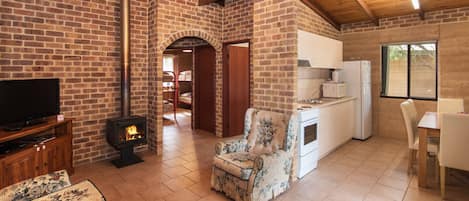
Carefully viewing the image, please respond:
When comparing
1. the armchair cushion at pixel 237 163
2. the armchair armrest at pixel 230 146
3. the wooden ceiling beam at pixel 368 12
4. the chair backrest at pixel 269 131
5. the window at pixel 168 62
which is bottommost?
the armchair cushion at pixel 237 163

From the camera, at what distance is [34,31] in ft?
11.0

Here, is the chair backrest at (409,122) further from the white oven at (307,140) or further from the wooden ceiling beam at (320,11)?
the wooden ceiling beam at (320,11)

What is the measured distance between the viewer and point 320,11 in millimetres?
5387

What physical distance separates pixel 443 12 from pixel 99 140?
6.35 m

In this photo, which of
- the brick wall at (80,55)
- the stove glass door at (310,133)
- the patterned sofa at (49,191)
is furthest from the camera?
the stove glass door at (310,133)

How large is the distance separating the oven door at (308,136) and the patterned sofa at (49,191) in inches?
91.7

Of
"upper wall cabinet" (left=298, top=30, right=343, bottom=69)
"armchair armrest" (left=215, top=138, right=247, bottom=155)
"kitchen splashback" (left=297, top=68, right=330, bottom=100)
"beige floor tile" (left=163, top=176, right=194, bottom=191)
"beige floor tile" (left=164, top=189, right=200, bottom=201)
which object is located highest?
"upper wall cabinet" (left=298, top=30, right=343, bottom=69)

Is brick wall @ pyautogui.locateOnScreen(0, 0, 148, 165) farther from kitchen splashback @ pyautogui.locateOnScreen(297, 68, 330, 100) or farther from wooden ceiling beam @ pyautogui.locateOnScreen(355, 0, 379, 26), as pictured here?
wooden ceiling beam @ pyautogui.locateOnScreen(355, 0, 379, 26)

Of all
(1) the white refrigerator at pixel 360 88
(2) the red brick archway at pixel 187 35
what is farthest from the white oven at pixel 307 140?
(2) the red brick archway at pixel 187 35

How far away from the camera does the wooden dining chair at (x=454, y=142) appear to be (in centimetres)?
267

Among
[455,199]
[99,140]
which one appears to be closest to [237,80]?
[99,140]

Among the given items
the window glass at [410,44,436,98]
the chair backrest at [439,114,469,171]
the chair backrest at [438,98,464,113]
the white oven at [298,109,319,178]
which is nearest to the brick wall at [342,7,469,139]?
the window glass at [410,44,436,98]

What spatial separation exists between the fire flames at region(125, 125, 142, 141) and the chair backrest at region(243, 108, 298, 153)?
1.77m

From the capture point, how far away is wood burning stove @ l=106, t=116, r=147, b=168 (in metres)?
3.77
